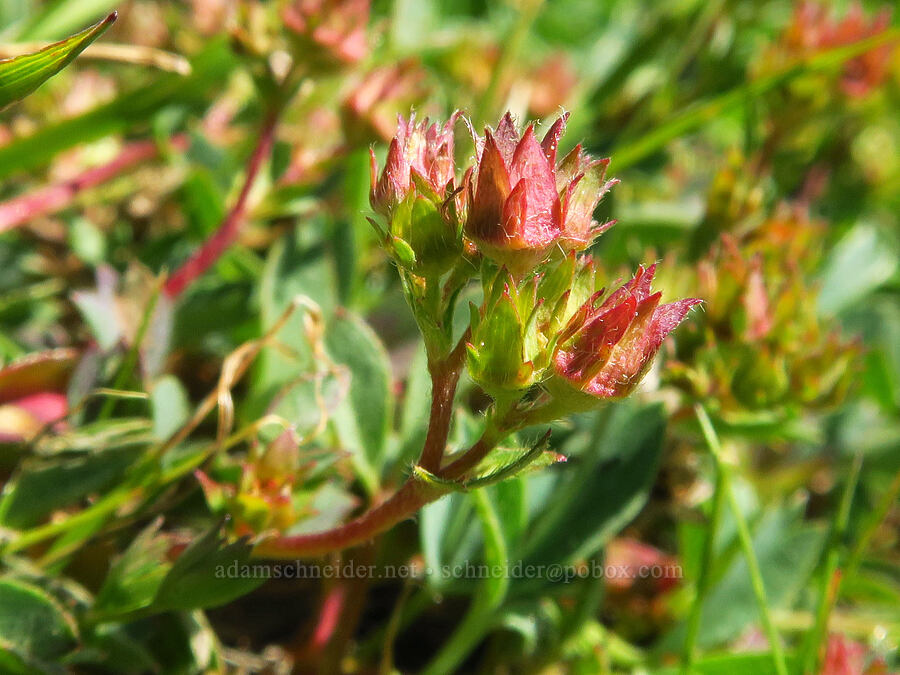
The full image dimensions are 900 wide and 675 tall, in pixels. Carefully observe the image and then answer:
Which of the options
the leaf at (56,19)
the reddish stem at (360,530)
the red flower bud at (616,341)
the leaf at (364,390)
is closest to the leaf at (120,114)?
the leaf at (56,19)

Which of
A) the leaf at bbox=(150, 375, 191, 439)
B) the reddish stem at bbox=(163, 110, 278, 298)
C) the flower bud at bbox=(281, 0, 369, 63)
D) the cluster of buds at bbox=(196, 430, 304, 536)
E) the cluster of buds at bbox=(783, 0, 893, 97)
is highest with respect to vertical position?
the flower bud at bbox=(281, 0, 369, 63)

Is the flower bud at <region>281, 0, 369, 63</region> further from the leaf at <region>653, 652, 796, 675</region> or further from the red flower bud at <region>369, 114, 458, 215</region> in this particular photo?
the leaf at <region>653, 652, 796, 675</region>

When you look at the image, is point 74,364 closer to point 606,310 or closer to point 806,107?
point 606,310

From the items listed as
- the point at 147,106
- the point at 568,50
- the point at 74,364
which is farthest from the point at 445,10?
the point at 74,364

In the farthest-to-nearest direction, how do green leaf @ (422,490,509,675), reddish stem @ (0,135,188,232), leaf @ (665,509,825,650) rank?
1. reddish stem @ (0,135,188,232)
2. leaf @ (665,509,825,650)
3. green leaf @ (422,490,509,675)

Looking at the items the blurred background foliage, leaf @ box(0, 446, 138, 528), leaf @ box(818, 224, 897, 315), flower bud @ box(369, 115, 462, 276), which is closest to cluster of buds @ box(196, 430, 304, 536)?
the blurred background foliage

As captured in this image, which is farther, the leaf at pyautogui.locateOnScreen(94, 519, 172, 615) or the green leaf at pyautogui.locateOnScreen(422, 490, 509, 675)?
the green leaf at pyautogui.locateOnScreen(422, 490, 509, 675)

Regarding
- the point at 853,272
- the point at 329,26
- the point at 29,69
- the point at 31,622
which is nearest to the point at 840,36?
the point at 853,272

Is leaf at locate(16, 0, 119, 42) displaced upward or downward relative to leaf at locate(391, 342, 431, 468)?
upward
